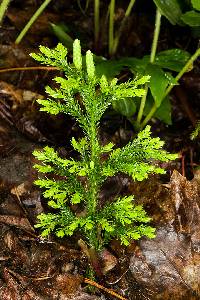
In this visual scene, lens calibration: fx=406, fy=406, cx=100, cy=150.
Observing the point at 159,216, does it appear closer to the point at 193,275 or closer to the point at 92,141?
the point at 193,275

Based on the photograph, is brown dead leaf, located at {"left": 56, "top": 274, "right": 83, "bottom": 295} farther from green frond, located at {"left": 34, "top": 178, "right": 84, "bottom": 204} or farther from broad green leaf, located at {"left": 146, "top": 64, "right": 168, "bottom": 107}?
broad green leaf, located at {"left": 146, "top": 64, "right": 168, "bottom": 107}

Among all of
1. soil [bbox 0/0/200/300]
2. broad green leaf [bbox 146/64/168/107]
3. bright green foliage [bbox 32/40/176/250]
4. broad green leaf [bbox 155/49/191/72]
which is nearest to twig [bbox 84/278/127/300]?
soil [bbox 0/0/200/300]

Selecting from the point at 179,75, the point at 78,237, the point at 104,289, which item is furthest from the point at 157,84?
the point at 104,289

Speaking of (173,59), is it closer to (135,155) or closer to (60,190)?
(135,155)

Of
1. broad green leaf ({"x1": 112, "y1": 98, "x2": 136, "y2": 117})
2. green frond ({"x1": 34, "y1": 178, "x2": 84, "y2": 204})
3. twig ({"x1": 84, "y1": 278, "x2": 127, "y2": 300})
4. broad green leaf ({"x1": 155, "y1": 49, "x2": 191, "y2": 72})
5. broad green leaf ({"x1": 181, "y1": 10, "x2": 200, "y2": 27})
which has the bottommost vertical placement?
twig ({"x1": 84, "y1": 278, "x2": 127, "y2": 300})

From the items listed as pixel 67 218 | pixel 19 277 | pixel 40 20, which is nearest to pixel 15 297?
pixel 19 277

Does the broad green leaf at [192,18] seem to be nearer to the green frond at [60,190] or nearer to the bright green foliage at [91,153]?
the bright green foliage at [91,153]

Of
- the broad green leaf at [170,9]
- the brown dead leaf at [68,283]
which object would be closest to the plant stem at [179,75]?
the broad green leaf at [170,9]
